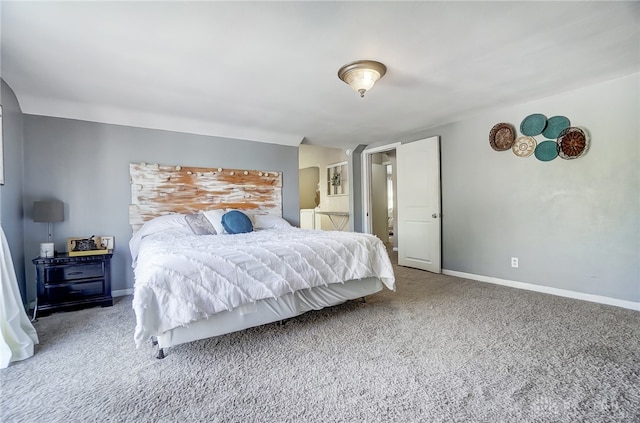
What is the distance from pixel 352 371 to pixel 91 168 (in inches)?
139

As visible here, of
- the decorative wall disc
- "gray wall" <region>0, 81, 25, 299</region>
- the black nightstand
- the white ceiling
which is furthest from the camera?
the decorative wall disc

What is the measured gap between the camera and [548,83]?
2.79 m

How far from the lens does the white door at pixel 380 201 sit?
6445 mm

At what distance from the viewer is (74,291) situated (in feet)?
9.34

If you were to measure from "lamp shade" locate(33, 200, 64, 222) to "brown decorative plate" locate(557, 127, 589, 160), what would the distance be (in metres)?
5.14

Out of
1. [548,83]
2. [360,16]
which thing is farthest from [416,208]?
[360,16]

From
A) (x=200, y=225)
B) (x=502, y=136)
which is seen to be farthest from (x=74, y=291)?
(x=502, y=136)

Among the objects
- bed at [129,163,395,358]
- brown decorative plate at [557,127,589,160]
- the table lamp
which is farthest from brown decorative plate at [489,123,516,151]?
the table lamp

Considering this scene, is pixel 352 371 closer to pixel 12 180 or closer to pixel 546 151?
pixel 546 151

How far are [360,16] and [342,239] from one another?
1.70 m

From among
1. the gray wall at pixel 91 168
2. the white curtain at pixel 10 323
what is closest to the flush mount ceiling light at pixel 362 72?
the gray wall at pixel 91 168

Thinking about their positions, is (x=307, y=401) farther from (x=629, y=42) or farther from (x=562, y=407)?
(x=629, y=42)

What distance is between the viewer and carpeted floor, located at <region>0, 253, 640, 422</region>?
1386mm

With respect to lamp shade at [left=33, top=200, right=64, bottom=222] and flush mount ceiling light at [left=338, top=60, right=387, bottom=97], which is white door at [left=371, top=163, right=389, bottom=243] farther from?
lamp shade at [left=33, top=200, right=64, bottom=222]
